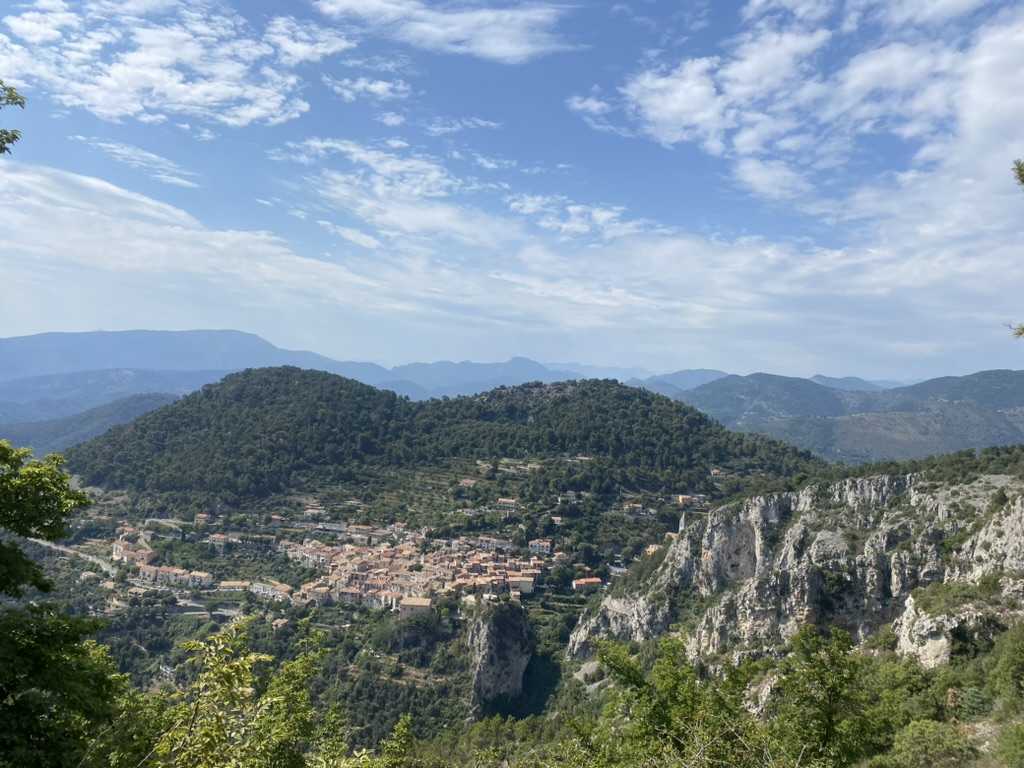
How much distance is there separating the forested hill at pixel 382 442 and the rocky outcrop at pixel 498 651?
35.9m

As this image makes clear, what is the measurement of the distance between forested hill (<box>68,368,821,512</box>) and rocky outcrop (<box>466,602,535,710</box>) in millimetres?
35942

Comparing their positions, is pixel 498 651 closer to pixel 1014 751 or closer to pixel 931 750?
pixel 931 750

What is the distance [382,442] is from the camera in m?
94.6

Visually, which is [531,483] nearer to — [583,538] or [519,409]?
[583,538]

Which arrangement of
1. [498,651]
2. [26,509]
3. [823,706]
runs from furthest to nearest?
[498,651] → [823,706] → [26,509]

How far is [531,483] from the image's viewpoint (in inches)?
3174

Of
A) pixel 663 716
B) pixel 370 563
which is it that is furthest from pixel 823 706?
pixel 370 563

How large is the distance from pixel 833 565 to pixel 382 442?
7241 centimetres

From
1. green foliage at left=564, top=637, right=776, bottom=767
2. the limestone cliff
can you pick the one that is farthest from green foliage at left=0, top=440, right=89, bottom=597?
the limestone cliff

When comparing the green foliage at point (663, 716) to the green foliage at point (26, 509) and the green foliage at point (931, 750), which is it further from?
the green foliage at point (26, 509)

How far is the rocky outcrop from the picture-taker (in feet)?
129

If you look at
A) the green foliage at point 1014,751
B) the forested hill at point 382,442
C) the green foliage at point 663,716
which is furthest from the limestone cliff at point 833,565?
the forested hill at point 382,442

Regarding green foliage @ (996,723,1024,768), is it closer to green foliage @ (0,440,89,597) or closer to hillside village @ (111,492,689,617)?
green foliage @ (0,440,89,597)

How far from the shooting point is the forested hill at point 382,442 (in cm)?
7838
